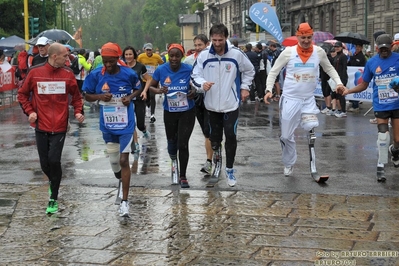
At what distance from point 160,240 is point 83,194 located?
8.23 feet

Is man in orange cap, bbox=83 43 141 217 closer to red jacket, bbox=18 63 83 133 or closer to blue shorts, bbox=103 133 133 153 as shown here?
blue shorts, bbox=103 133 133 153

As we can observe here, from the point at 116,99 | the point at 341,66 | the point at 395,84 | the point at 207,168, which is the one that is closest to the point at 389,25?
the point at 341,66

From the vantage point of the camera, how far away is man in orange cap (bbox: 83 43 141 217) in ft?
26.1

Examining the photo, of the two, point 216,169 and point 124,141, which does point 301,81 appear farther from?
point 124,141

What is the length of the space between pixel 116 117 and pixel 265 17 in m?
19.0

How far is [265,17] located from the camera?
86.6 ft

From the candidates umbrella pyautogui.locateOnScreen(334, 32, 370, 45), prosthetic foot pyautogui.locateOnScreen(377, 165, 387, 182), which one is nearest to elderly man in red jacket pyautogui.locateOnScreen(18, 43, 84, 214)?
prosthetic foot pyautogui.locateOnScreen(377, 165, 387, 182)

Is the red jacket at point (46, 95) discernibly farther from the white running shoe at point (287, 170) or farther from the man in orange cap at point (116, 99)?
the white running shoe at point (287, 170)

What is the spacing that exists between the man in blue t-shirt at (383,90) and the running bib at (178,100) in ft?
6.50

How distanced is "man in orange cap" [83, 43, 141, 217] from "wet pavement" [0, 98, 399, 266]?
64cm

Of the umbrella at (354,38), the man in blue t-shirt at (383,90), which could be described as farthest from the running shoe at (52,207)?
the umbrella at (354,38)

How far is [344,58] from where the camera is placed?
19.3m

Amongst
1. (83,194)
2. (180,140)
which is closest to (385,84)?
(180,140)

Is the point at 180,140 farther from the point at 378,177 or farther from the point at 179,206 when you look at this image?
the point at 378,177
